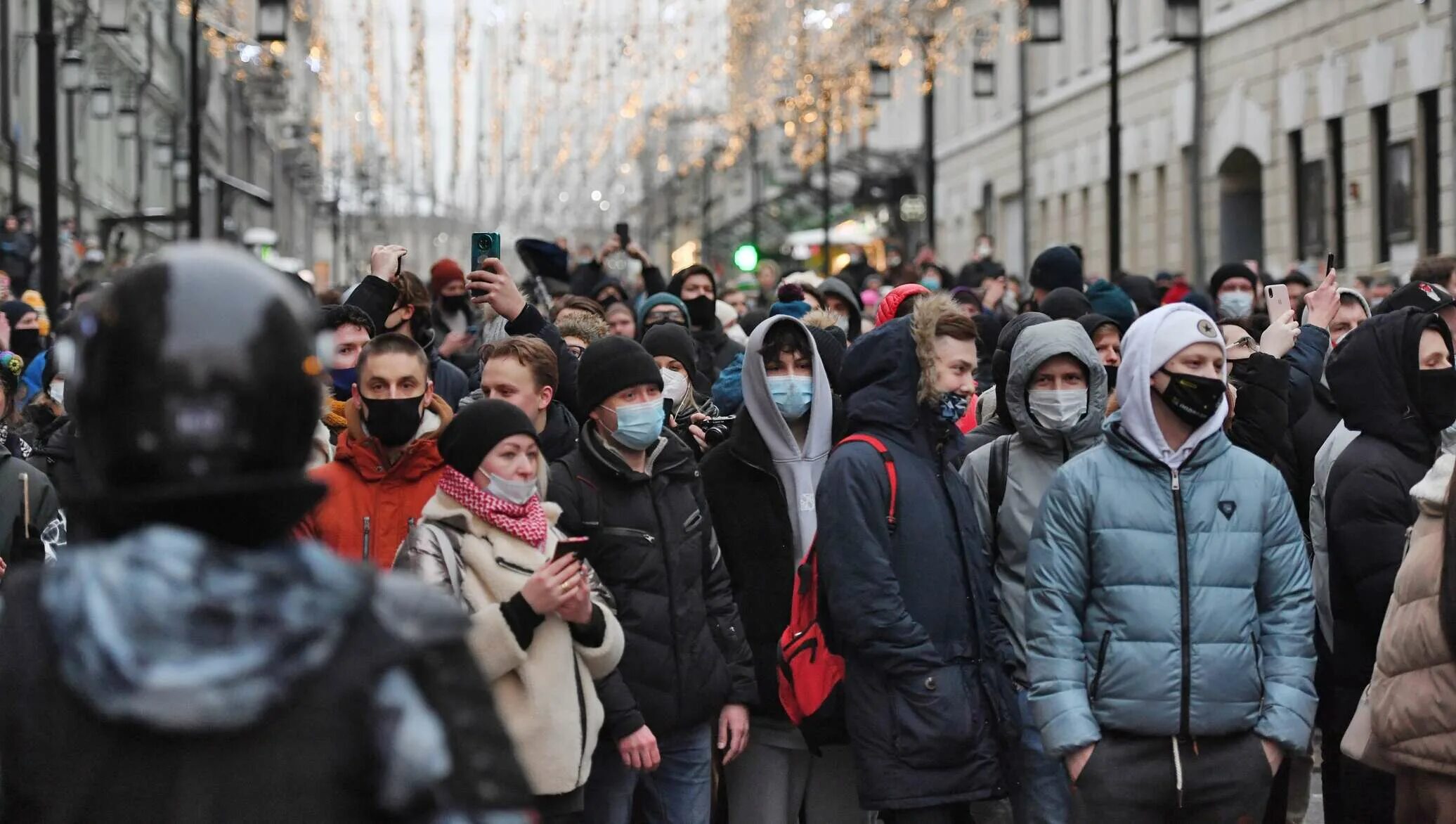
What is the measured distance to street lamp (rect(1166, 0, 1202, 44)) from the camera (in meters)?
24.7

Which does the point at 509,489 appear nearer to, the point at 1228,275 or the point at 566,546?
the point at 566,546

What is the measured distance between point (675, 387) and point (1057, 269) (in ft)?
14.0

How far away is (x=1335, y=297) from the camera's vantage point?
8.52 m

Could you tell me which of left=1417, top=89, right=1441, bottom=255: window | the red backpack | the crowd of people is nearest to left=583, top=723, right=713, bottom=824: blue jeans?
the crowd of people

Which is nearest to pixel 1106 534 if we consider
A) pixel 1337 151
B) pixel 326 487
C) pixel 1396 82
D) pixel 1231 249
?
pixel 326 487

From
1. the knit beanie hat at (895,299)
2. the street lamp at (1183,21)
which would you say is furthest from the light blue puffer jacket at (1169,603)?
the street lamp at (1183,21)

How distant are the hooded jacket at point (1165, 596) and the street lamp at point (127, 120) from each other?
46.8 m

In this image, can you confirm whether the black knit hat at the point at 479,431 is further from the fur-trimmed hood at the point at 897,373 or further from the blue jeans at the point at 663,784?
the fur-trimmed hood at the point at 897,373

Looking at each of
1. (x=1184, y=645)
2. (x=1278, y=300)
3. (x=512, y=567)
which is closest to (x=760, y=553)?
(x=512, y=567)

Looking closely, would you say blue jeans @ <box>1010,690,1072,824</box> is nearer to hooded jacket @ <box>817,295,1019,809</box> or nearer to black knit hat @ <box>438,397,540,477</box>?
hooded jacket @ <box>817,295,1019,809</box>

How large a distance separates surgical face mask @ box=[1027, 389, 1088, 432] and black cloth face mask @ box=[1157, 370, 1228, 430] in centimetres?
106

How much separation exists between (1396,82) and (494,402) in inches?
891

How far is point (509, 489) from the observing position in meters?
5.73

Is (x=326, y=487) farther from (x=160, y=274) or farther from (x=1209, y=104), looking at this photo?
(x=1209, y=104)
